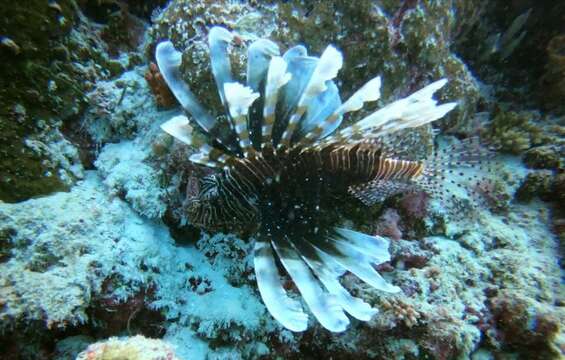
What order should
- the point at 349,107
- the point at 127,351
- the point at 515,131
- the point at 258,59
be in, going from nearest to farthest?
1. the point at 127,351
2. the point at 349,107
3. the point at 258,59
4. the point at 515,131

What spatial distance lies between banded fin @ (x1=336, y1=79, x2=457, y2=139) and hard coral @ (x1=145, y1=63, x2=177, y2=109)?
6.36ft

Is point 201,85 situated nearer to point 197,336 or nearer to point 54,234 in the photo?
point 54,234

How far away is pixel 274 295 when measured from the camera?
238 centimetres

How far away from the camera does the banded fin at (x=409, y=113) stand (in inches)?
94.0

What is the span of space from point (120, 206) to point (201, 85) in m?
1.37

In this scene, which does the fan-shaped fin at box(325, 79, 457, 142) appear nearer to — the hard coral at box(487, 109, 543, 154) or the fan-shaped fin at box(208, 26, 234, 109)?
the fan-shaped fin at box(208, 26, 234, 109)

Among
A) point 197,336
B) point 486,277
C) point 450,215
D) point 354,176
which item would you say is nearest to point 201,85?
point 354,176

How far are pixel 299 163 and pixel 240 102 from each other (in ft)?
2.72

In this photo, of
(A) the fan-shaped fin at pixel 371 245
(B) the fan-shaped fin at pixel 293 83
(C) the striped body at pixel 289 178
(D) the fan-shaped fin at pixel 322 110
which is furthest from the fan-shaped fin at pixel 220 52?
(A) the fan-shaped fin at pixel 371 245

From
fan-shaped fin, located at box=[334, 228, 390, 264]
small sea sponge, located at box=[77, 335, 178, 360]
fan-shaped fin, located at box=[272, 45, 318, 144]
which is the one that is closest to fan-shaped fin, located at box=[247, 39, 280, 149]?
fan-shaped fin, located at box=[272, 45, 318, 144]

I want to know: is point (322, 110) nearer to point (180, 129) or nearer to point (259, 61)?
point (259, 61)

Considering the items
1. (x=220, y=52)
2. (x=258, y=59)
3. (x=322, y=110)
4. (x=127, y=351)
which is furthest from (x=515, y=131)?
(x=127, y=351)

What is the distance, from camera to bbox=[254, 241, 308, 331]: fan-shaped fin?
87.0 inches

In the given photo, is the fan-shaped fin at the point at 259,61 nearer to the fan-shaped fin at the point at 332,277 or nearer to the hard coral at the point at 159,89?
the hard coral at the point at 159,89
